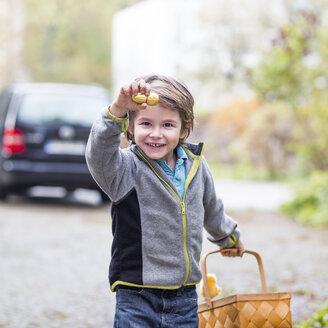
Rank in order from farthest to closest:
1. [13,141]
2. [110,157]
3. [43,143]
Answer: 1. [43,143]
2. [13,141]
3. [110,157]

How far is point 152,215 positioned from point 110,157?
27 cm

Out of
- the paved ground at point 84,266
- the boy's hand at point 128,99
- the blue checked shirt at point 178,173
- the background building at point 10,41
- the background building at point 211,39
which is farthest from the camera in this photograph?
the background building at point 211,39

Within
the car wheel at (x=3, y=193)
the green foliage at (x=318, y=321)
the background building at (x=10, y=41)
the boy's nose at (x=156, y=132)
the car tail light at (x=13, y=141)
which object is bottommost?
the green foliage at (x=318, y=321)

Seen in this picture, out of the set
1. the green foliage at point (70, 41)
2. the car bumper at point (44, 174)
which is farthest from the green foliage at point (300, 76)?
the green foliage at point (70, 41)

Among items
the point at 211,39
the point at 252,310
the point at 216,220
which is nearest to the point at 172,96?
the point at 216,220

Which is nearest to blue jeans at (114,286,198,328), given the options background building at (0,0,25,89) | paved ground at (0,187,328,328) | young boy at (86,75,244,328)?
young boy at (86,75,244,328)

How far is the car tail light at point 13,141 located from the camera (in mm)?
9336

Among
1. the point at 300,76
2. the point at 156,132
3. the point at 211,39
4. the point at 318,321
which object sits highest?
the point at 211,39

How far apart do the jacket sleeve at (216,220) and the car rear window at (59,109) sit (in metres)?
6.77

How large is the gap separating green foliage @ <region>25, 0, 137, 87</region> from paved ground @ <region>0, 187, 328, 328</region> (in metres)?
28.4

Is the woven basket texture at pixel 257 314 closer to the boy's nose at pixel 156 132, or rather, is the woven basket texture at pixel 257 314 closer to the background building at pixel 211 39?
the boy's nose at pixel 156 132

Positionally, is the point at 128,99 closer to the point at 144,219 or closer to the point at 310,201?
the point at 144,219

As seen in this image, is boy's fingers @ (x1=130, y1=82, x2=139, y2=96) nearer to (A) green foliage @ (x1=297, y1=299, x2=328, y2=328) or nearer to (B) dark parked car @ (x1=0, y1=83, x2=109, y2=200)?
(A) green foliage @ (x1=297, y1=299, x2=328, y2=328)

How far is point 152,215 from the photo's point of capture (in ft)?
8.40
